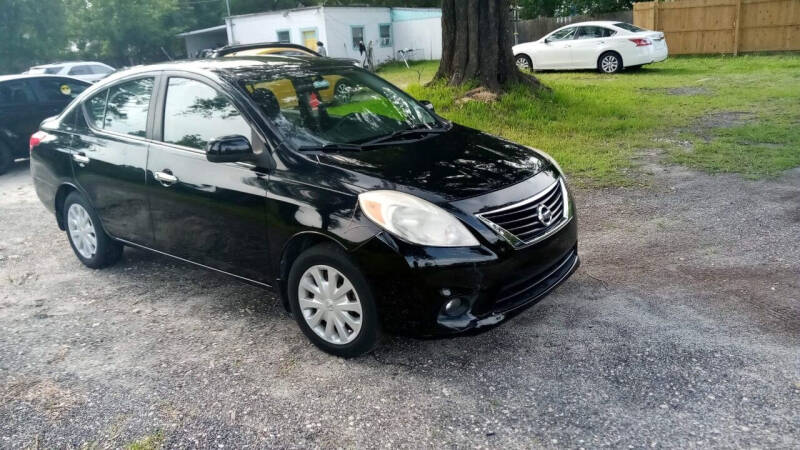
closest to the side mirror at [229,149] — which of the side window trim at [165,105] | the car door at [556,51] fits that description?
the side window trim at [165,105]

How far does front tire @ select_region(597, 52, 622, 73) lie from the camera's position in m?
17.6

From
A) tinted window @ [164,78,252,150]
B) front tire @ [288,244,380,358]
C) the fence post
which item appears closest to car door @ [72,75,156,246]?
tinted window @ [164,78,252,150]

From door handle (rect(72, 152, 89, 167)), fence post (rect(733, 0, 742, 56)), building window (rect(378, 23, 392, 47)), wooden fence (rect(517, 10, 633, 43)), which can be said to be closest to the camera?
door handle (rect(72, 152, 89, 167))

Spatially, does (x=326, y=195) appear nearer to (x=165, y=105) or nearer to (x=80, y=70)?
(x=165, y=105)

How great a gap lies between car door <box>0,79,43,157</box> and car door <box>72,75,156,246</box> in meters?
6.23

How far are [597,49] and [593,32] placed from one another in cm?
64

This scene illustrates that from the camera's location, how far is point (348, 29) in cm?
3086

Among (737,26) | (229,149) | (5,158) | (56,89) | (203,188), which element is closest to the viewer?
(229,149)

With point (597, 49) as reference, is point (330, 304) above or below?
below

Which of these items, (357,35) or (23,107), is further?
(357,35)

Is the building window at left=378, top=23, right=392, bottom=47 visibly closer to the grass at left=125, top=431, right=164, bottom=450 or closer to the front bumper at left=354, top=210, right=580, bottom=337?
the front bumper at left=354, top=210, right=580, bottom=337

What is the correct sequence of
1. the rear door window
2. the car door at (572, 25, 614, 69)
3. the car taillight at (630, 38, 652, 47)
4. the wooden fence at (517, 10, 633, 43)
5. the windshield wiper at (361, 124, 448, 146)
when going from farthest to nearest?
the wooden fence at (517, 10, 633, 43) → the car door at (572, 25, 614, 69) → the car taillight at (630, 38, 652, 47) → the rear door window → the windshield wiper at (361, 124, 448, 146)

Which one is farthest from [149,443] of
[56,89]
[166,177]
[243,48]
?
[56,89]

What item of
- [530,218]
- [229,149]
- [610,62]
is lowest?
[530,218]
